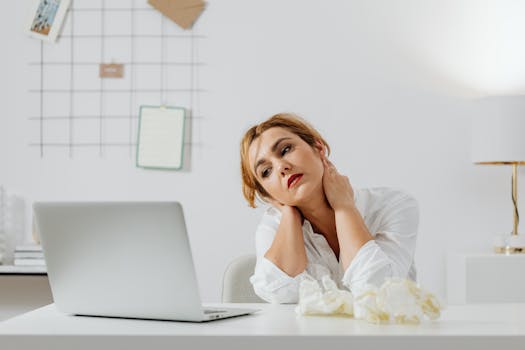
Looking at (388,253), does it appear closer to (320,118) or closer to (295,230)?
(295,230)

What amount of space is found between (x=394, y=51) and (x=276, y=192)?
167 cm

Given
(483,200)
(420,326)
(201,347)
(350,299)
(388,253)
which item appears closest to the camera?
(201,347)

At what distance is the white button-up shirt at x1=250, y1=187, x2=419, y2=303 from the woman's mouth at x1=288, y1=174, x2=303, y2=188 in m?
0.17

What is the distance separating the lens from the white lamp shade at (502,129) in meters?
3.08

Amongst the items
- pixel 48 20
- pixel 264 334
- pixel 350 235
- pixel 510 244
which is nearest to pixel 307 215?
pixel 350 235

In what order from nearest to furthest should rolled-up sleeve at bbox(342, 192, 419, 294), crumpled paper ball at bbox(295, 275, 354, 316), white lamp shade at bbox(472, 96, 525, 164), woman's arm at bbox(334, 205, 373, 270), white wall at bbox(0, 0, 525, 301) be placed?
crumpled paper ball at bbox(295, 275, 354, 316), rolled-up sleeve at bbox(342, 192, 419, 294), woman's arm at bbox(334, 205, 373, 270), white lamp shade at bbox(472, 96, 525, 164), white wall at bbox(0, 0, 525, 301)

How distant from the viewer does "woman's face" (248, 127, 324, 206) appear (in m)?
1.93

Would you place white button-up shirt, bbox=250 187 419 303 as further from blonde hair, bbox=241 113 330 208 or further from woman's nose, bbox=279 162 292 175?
woman's nose, bbox=279 162 292 175

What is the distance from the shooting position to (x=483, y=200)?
339 cm

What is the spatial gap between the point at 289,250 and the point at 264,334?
2.74 feet

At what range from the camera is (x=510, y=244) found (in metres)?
3.20

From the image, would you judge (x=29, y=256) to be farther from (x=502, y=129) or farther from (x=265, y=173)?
(x=502, y=129)

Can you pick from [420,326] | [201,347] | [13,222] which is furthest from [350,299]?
[13,222]

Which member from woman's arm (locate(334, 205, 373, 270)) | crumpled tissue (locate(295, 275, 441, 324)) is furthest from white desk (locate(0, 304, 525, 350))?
woman's arm (locate(334, 205, 373, 270))
